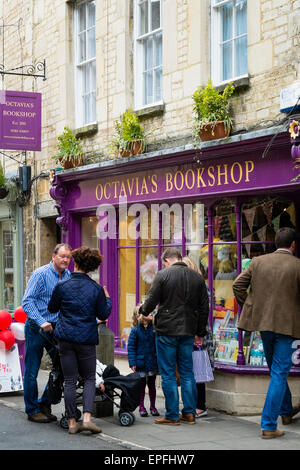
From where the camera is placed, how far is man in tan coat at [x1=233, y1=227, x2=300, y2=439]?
7.09 metres

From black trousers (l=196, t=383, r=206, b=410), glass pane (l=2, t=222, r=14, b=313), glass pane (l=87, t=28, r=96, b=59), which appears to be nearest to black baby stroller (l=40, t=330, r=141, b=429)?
black trousers (l=196, t=383, r=206, b=410)

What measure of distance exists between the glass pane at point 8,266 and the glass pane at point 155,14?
592 centimetres

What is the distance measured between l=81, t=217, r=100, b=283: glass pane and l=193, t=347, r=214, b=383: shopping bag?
4.02 meters

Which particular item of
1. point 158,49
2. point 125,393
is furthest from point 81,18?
point 125,393

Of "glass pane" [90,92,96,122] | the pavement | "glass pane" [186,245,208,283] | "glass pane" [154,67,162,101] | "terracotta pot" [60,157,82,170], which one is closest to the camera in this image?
the pavement

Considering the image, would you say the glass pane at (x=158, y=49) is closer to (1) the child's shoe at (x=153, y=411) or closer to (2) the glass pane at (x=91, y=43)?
(2) the glass pane at (x=91, y=43)

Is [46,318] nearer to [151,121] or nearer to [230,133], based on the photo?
[230,133]

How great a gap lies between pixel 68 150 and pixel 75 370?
5.66 m

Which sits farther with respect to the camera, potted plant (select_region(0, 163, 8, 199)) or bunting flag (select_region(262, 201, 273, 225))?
potted plant (select_region(0, 163, 8, 199))

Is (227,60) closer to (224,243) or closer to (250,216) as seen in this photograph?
(250,216)

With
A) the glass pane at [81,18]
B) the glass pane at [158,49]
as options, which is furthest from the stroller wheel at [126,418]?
the glass pane at [81,18]

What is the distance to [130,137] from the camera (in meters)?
10.8

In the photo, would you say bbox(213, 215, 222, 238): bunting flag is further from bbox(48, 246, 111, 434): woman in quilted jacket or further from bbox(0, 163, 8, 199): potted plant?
bbox(0, 163, 8, 199): potted plant
